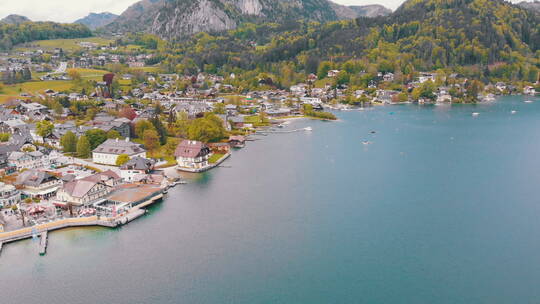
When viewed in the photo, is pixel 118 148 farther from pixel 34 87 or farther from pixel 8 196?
pixel 34 87

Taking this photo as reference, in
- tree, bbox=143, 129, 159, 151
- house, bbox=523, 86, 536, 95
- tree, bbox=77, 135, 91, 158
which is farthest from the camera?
house, bbox=523, 86, 536, 95

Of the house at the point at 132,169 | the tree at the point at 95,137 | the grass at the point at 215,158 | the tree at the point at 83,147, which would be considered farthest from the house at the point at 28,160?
the grass at the point at 215,158

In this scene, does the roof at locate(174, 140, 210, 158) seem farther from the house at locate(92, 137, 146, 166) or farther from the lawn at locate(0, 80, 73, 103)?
the lawn at locate(0, 80, 73, 103)

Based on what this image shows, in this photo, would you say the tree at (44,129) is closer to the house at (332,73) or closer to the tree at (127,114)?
the tree at (127,114)

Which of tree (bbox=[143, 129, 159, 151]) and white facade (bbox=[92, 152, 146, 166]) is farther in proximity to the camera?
tree (bbox=[143, 129, 159, 151])

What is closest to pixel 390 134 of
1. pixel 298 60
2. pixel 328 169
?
pixel 328 169

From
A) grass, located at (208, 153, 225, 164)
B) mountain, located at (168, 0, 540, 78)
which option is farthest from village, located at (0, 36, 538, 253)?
mountain, located at (168, 0, 540, 78)
